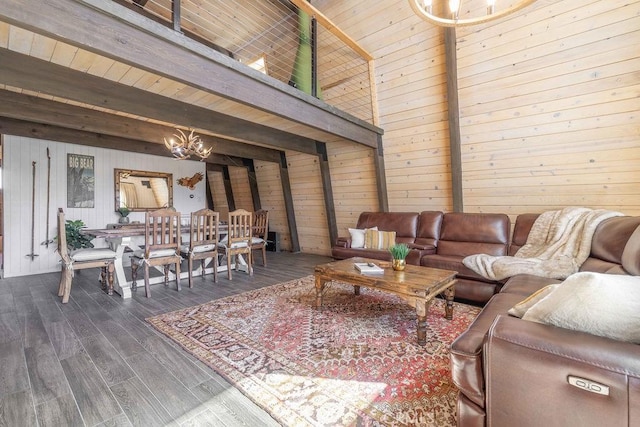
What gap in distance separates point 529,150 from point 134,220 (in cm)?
634

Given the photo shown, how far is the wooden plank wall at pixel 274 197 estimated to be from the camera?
21.4 ft

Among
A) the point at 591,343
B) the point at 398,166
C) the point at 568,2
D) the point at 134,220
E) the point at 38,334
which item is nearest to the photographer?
the point at 591,343

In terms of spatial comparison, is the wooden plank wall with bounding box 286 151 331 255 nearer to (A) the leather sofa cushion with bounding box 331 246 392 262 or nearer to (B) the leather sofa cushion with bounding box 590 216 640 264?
(A) the leather sofa cushion with bounding box 331 246 392 262

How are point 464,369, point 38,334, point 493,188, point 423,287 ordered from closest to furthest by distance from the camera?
1. point 464,369
2. point 423,287
3. point 38,334
4. point 493,188

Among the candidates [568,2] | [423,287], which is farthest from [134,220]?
[568,2]

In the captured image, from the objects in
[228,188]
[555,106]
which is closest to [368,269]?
[555,106]

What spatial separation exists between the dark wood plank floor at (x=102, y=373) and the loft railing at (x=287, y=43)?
3.06 meters

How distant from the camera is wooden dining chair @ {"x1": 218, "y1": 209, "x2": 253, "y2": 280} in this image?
12.8ft

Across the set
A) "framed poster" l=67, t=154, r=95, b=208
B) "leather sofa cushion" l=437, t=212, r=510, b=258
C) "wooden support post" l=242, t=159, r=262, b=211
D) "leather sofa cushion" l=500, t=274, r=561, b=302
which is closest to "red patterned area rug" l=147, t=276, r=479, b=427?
"leather sofa cushion" l=500, t=274, r=561, b=302

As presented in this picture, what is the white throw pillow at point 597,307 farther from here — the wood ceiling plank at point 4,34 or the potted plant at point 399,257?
the wood ceiling plank at point 4,34

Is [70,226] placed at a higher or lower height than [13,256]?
higher

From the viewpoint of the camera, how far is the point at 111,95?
9.29ft

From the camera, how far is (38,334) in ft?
7.14

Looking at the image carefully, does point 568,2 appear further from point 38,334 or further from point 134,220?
point 134,220
